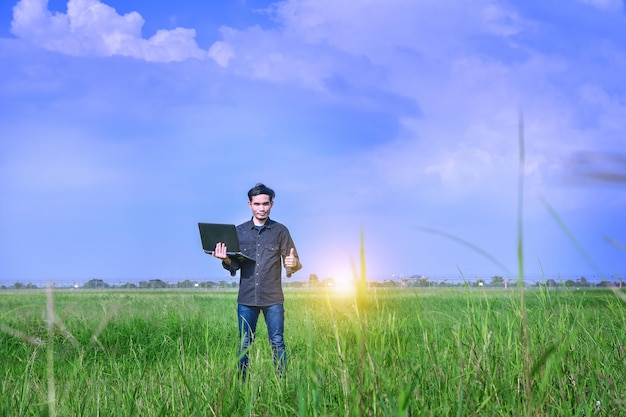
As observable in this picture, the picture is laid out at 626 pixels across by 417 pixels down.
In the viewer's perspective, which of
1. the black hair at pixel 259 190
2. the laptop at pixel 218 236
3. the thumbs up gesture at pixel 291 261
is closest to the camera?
the laptop at pixel 218 236

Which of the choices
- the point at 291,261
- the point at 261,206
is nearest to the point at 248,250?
the point at 261,206

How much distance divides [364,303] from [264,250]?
211 inches

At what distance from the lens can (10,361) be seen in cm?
775

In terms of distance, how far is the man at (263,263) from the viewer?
21.0ft

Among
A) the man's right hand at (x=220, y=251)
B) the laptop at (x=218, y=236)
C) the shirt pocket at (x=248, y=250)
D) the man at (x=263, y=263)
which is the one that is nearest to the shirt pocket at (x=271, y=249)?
the man at (x=263, y=263)

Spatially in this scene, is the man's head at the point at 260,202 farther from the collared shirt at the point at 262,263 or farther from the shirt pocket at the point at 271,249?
the shirt pocket at the point at 271,249

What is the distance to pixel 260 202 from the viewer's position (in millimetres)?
6777

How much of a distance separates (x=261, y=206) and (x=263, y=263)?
637 millimetres

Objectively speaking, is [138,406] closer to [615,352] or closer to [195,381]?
[195,381]

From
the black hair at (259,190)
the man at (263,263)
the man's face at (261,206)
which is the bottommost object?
the man at (263,263)

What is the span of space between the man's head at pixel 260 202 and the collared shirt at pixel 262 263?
0.09 metres

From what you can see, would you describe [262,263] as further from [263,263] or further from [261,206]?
[261,206]

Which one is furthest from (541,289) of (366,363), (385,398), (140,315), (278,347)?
(140,315)

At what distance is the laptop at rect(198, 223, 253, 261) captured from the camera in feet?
20.1
